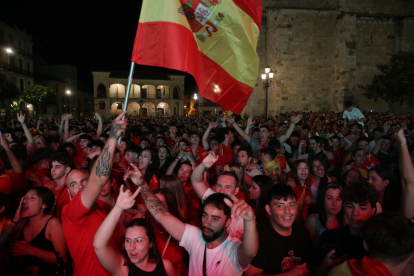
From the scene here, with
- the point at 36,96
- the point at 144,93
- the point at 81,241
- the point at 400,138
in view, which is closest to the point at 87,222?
the point at 81,241

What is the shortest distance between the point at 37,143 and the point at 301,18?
2265 centimetres

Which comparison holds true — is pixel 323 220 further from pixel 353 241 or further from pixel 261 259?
pixel 261 259

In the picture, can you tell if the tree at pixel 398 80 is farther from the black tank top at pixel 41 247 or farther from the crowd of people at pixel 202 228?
the black tank top at pixel 41 247

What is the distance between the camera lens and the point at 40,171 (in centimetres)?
448

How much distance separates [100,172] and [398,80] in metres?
22.3

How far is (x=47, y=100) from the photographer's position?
1423 inches

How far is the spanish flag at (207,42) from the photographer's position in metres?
3.24

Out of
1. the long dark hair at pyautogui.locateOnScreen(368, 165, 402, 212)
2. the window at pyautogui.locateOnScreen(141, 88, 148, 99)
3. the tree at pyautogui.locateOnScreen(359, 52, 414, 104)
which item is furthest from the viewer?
the window at pyautogui.locateOnScreen(141, 88, 148, 99)

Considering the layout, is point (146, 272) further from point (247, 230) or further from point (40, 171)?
point (40, 171)

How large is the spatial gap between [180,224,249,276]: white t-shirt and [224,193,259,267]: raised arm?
12 centimetres

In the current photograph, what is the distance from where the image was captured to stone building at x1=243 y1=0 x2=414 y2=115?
21859 mm

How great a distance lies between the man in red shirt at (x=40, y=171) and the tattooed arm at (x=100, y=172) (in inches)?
99.3

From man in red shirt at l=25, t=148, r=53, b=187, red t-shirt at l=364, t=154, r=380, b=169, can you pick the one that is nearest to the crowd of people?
man in red shirt at l=25, t=148, r=53, b=187

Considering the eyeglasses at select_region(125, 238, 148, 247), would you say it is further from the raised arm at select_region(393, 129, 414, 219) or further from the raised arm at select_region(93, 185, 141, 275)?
the raised arm at select_region(393, 129, 414, 219)
